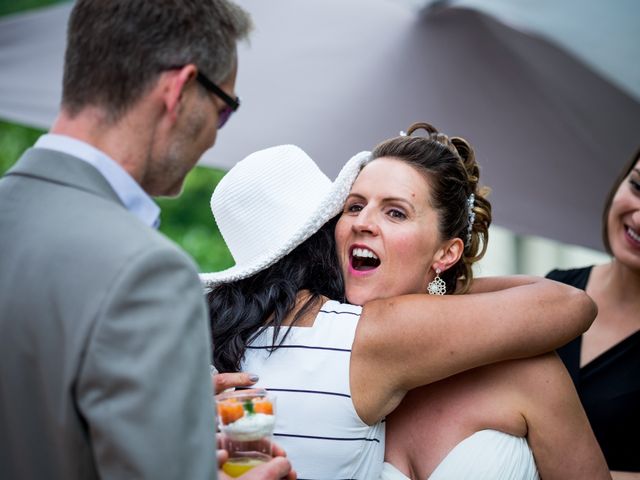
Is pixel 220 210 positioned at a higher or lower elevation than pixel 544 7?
lower

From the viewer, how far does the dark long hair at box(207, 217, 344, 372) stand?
2359 mm

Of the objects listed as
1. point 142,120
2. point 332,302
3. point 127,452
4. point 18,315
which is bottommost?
point 332,302

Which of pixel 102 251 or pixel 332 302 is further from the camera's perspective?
pixel 332 302

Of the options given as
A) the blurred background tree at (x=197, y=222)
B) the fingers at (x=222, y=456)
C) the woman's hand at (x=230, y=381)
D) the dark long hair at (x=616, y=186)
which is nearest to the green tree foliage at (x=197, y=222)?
the blurred background tree at (x=197, y=222)

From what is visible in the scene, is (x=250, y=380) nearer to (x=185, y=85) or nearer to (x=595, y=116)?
(x=185, y=85)

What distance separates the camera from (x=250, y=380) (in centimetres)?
224

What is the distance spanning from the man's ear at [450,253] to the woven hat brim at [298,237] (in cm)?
38

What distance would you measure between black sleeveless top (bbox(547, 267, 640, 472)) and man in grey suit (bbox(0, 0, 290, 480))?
2.21m

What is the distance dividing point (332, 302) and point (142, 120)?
A: 102cm

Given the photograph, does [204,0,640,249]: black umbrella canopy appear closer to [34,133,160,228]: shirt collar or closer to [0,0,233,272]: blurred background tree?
[34,133,160,228]: shirt collar

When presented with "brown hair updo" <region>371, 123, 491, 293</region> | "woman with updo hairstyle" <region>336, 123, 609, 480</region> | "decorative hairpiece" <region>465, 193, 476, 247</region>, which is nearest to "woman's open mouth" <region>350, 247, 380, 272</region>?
"woman with updo hairstyle" <region>336, 123, 609, 480</region>

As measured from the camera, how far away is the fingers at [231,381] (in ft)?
7.26

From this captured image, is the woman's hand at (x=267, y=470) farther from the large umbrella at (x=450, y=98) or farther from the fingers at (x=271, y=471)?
the large umbrella at (x=450, y=98)

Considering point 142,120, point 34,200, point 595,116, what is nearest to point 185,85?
point 142,120
